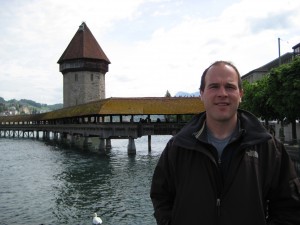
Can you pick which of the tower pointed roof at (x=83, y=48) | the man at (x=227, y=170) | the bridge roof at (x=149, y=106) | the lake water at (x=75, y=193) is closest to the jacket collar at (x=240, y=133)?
the man at (x=227, y=170)

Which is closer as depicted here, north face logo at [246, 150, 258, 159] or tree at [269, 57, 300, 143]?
north face logo at [246, 150, 258, 159]

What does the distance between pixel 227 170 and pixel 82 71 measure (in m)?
55.0

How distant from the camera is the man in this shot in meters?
1.90

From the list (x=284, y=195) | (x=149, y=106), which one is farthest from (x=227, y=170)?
(x=149, y=106)

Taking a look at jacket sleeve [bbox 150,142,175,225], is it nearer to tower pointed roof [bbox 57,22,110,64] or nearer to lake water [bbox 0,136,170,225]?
lake water [bbox 0,136,170,225]

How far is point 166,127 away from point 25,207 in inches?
735

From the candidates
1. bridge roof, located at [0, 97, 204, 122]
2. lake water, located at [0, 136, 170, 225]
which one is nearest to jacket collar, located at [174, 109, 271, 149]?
lake water, located at [0, 136, 170, 225]

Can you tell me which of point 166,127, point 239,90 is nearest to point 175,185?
point 239,90

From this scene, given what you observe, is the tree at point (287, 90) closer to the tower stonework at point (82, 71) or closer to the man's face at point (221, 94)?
the man's face at point (221, 94)

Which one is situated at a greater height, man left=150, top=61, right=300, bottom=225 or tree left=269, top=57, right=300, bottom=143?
tree left=269, top=57, right=300, bottom=143

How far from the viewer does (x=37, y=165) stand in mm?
23578

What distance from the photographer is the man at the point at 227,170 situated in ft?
6.24

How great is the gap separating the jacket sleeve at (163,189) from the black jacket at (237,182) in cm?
6

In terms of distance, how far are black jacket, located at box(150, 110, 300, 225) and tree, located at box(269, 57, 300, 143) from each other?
21410 millimetres
